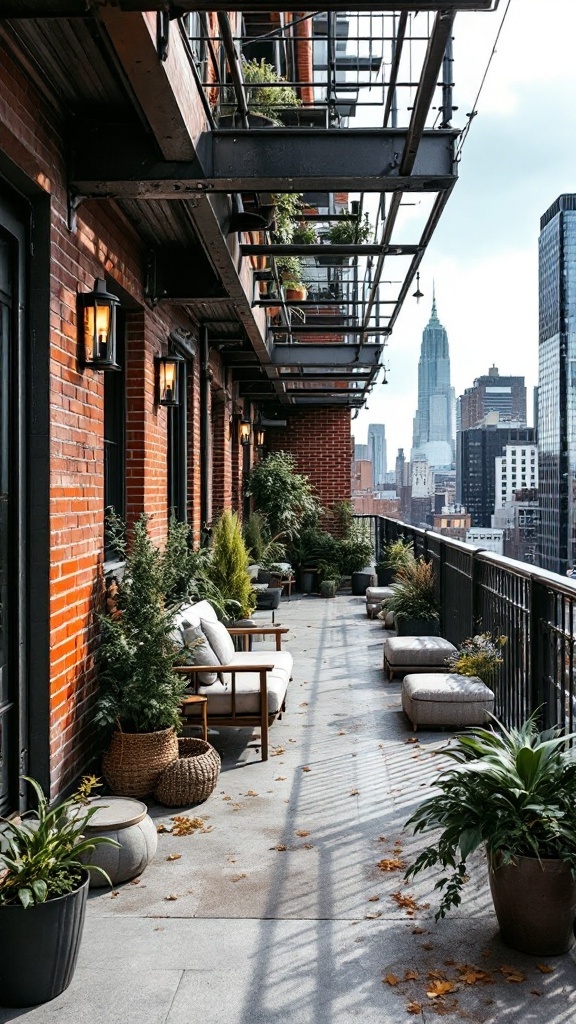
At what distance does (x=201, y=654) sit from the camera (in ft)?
17.1

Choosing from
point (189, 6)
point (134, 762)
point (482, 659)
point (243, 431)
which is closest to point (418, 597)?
point (482, 659)

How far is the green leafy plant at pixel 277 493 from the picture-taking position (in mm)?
14094

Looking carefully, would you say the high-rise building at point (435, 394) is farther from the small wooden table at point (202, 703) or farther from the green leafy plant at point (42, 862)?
the green leafy plant at point (42, 862)

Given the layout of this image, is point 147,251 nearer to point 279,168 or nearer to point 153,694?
point 279,168

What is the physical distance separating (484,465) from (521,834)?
64259 mm

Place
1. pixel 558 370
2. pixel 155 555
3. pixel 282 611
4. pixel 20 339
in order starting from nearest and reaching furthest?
pixel 20 339, pixel 155 555, pixel 282 611, pixel 558 370

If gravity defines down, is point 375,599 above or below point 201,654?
below

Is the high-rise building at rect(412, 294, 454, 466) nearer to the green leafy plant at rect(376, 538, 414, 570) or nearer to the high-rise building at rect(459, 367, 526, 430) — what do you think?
the high-rise building at rect(459, 367, 526, 430)

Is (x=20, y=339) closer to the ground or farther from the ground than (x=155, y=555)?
farther from the ground

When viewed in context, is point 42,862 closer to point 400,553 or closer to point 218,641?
point 218,641

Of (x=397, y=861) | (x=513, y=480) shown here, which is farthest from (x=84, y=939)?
(x=513, y=480)

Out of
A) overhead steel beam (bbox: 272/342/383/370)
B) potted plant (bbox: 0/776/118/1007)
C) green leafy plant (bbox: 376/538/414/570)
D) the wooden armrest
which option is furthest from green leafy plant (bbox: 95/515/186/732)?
green leafy plant (bbox: 376/538/414/570)

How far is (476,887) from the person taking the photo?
349 cm

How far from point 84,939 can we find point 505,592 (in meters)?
3.63
